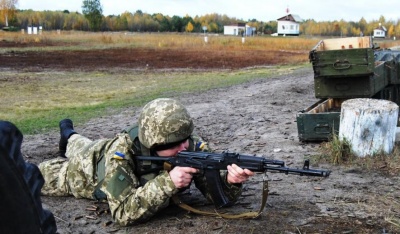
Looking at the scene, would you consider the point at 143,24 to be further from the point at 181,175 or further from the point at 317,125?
the point at 181,175

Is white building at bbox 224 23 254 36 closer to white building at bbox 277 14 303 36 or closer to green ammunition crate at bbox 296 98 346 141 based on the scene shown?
white building at bbox 277 14 303 36

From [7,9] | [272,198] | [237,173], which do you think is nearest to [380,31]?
[7,9]

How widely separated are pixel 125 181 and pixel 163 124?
2.01 feet

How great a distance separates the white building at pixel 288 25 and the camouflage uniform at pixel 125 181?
9054cm

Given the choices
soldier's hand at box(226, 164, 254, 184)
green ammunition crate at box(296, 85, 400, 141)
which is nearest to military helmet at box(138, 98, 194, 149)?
soldier's hand at box(226, 164, 254, 184)

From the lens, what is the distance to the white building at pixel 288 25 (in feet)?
Answer: 304

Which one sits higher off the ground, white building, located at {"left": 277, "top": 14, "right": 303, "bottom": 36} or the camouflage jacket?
white building, located at {"left": 277, "top": 14, "right": 303, "bottom": 36}

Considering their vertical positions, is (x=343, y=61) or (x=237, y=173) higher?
(x=343, y=61)

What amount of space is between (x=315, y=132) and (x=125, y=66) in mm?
18815

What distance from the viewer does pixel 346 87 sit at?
7559 mm

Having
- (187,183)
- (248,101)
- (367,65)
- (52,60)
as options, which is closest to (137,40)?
(52,60)

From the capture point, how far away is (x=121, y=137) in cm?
434

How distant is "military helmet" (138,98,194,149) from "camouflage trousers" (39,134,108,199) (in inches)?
30.0

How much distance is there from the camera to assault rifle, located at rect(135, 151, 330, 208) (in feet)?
11.9
